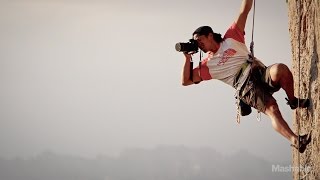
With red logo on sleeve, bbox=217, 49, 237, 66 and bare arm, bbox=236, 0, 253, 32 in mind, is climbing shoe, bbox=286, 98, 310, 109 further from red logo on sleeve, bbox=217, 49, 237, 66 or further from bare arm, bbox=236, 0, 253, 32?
bare arm, bbox=236, 0, 253, 32

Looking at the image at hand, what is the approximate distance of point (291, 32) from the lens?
8750mm

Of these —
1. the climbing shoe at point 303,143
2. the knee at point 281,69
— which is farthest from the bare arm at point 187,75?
the climbing shoe at point 303,143

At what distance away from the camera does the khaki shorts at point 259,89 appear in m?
7.68

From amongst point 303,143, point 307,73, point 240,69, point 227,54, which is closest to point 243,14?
point 227,54

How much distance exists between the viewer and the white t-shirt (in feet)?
25.9

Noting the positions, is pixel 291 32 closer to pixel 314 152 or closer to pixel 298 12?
pixel 298 12

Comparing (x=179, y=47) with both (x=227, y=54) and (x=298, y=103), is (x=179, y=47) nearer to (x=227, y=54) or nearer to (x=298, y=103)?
(x=227, y=54)

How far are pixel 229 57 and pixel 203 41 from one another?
1.60 ft

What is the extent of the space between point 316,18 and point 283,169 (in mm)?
2554

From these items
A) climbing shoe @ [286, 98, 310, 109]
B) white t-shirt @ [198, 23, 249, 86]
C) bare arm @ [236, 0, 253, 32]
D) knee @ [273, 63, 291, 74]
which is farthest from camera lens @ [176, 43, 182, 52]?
climbing shoe @ [286, 98, 310, 109]

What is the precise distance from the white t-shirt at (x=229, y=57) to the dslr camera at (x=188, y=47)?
319mm

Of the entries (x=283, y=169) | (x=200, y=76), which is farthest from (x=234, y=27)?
(x=283, y=169)

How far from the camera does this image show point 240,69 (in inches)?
312

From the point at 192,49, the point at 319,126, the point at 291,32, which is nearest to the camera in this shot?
the point at 319,126
